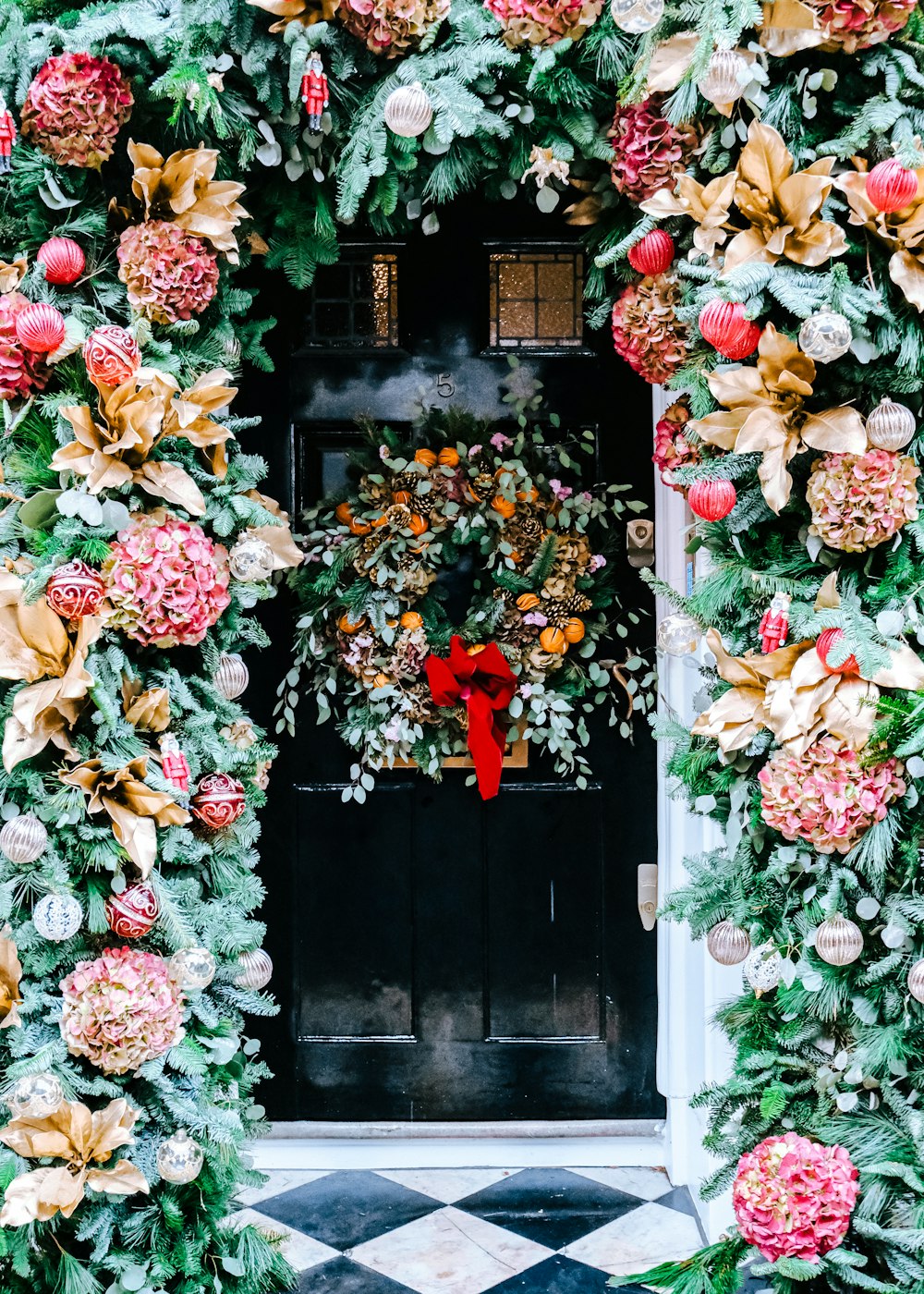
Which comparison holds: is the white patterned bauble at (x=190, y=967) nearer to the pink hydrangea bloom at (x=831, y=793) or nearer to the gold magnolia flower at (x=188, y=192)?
the pink hydrangea bloom at (x=831, y=793)

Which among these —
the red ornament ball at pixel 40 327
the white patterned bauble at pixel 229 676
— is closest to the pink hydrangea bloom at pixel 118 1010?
the white patterned bauble at pixel 229 676

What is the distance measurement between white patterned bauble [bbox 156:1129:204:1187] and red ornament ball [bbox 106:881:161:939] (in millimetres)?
301

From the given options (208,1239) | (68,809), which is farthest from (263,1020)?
(68,809)

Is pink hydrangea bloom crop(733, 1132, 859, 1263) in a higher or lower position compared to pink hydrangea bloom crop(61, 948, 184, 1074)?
lower

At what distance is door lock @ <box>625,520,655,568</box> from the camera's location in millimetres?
2664

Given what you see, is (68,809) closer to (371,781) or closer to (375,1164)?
(371,781)

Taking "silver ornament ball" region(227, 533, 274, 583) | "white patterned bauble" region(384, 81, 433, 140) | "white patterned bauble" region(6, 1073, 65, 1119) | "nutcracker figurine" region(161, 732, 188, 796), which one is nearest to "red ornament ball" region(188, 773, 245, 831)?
"nutcracker figurine" region(161, 732, 188, 796)

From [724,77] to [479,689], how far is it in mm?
1352

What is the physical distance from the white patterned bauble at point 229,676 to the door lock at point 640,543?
114cm

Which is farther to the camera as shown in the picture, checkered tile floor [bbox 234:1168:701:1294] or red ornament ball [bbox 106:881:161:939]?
checkered tile floor [bbox 234:1168:701:1294]

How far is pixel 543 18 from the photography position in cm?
158

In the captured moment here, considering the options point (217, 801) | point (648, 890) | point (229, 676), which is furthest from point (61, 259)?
point (648, 890)

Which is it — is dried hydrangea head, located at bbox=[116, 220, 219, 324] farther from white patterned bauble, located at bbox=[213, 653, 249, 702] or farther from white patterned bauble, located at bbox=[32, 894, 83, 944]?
white patterned bauble, located at bbox=[32, 894, 83, 944]

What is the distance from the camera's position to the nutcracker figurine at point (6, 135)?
162 cm
